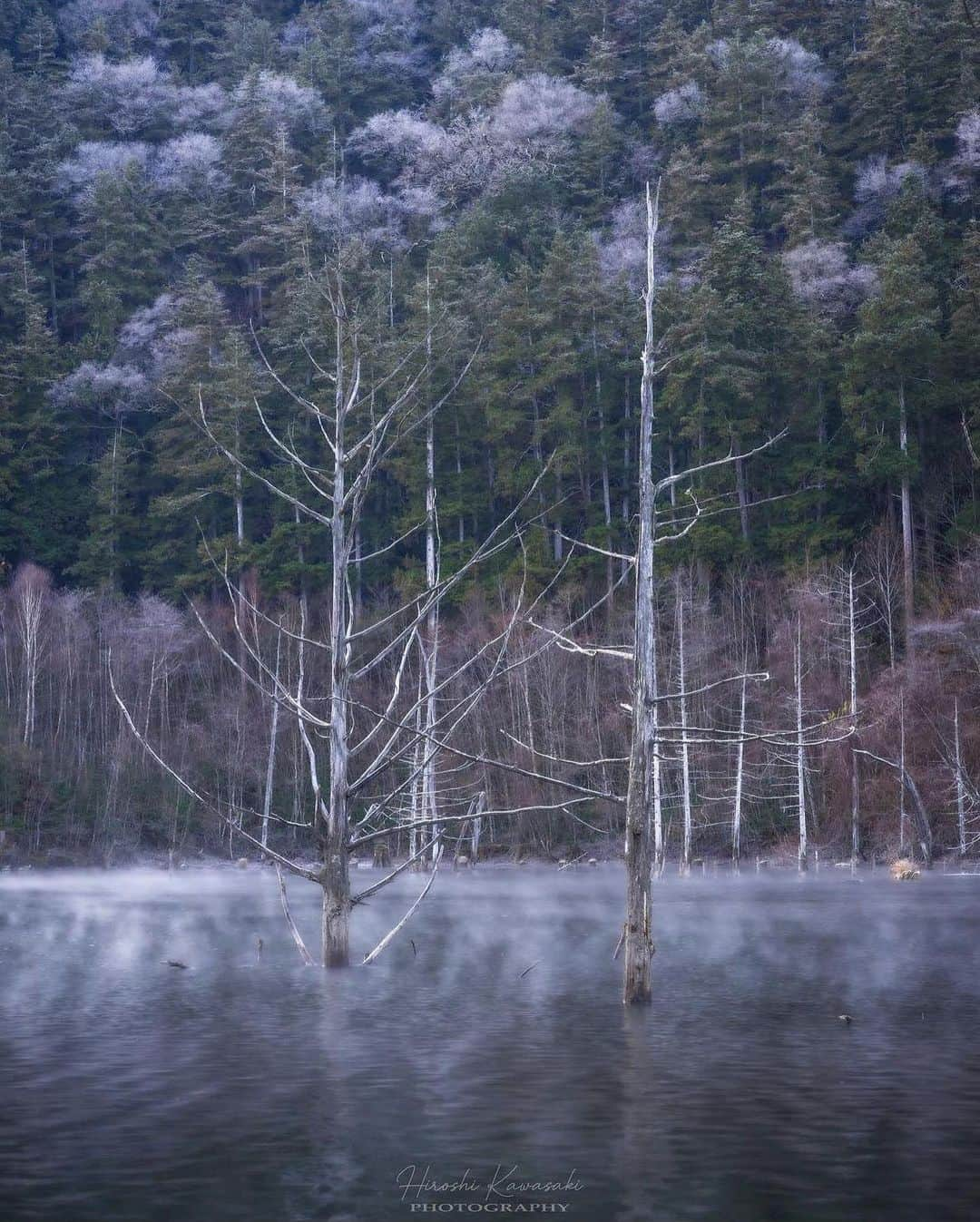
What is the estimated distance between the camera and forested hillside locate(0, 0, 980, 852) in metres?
48.6

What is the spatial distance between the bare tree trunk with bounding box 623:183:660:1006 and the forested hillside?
1884cm

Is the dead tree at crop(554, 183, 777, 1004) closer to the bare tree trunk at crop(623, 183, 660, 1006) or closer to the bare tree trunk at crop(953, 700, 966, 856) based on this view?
the bare tree trunk at crop(623, 183, 660, 1006)

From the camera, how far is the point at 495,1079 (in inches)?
467

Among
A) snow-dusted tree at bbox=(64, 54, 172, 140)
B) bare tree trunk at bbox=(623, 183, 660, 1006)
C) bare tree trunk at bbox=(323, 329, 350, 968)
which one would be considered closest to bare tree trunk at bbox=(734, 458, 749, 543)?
bare tree trunk at bbox=(323, 329, 350, 968)

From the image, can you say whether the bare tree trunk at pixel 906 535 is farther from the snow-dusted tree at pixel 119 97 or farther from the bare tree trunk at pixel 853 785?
the snow-dusted tree at pixel 119 97

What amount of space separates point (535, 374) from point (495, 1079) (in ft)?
167

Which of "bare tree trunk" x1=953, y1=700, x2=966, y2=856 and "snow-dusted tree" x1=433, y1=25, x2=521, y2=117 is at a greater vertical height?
"snow-dusted tree" x1=433, y1=25, x2=521, y2=117

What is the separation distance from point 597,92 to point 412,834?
2330 inches

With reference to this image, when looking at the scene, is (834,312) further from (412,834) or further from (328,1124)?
(328,1124)

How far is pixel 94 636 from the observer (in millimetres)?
60125

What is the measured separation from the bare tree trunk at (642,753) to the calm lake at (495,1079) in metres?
0.68

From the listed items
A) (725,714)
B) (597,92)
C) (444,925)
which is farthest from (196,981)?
(597,92)

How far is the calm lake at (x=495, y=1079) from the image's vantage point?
8328mm

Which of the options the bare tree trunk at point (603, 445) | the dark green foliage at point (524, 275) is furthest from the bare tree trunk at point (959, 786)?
the bare tree trunk at point (603, 445)
